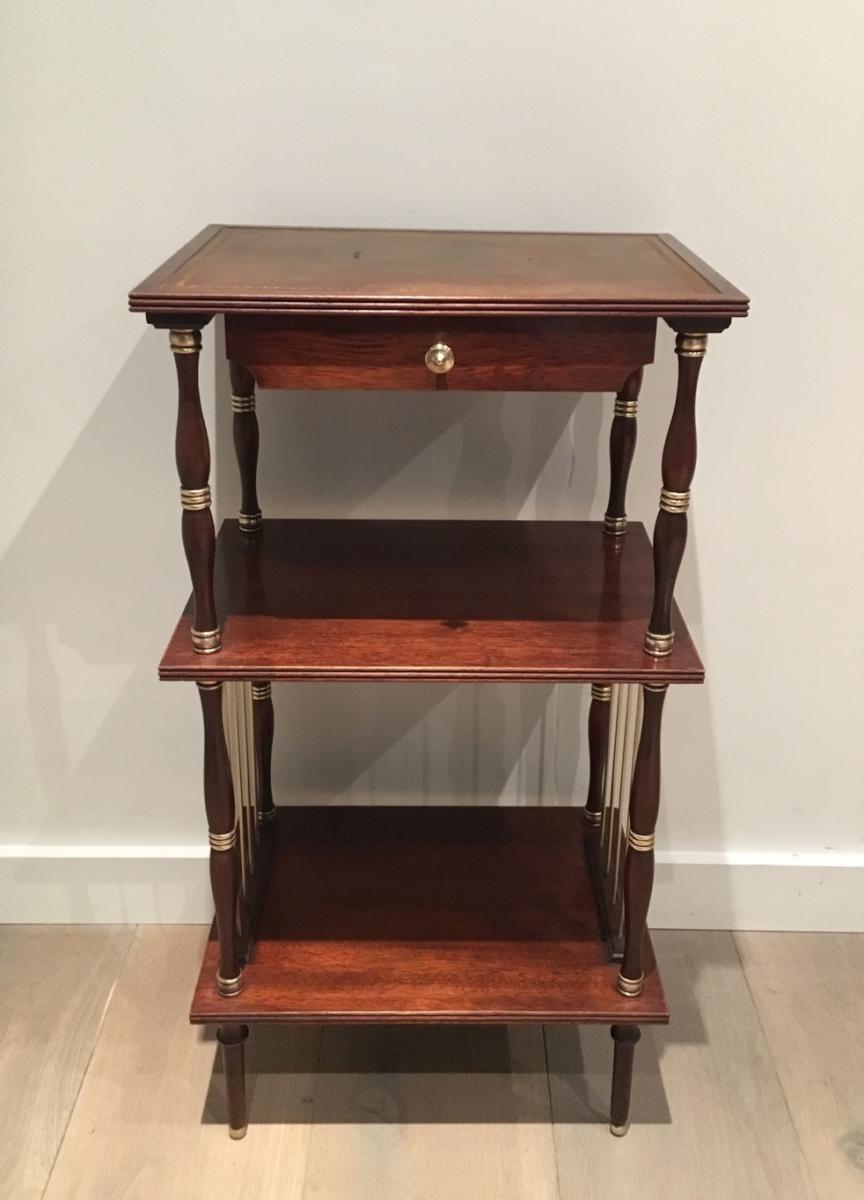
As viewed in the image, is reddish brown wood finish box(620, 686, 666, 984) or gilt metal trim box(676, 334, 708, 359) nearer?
gilt metal trim box(676, 334, 708, 359)

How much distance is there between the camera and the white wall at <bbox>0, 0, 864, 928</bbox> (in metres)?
1.24

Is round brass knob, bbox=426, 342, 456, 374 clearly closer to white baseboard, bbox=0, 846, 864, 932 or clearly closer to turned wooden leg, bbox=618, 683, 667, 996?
turned wooden leg, bbox=618, 683, 667, 996

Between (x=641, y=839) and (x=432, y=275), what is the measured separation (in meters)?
0.62

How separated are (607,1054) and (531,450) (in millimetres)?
784

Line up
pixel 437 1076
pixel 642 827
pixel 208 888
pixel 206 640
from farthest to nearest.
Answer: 1. pixel 208 888
2. pixel 437 1076
3. pixel 642 827
4. pixel 206 640

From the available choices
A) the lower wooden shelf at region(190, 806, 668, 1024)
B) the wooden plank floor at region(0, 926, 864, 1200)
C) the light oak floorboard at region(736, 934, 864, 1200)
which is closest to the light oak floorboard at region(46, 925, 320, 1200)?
the wooden plank floor at region(0, 926, 864, 1200)

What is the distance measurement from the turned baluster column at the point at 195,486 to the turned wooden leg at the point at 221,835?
0.06m

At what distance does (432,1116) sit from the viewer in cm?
137

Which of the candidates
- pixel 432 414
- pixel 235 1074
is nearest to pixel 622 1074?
pixel 235 1074

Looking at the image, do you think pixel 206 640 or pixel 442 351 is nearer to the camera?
pixel 442 351

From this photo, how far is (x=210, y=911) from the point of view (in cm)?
167

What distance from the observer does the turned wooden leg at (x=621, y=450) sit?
1.28m

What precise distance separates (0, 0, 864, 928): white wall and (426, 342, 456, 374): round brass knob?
0.37 m

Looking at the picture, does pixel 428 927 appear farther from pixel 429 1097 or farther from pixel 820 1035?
pixel 820 1035
